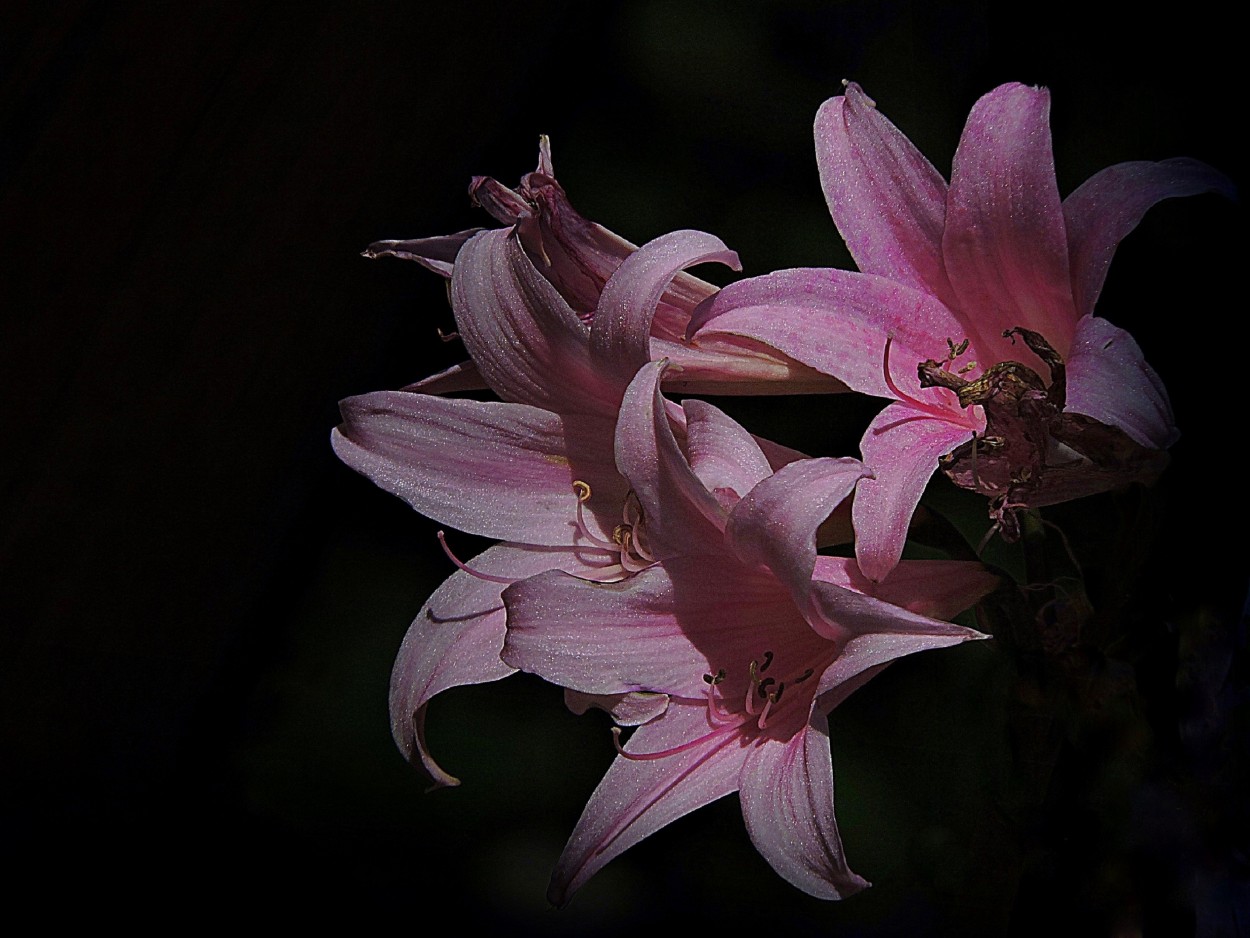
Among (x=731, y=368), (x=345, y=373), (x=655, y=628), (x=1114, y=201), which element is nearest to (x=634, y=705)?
(x=655, y=628)

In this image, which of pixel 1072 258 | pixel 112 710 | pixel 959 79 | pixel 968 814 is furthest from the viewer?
pixel 112 710

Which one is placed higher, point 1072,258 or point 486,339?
point 1072,258

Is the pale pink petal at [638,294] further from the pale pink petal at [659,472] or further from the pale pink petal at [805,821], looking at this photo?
the pale pink petal at [805,821]

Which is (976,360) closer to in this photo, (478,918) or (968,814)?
(968,814)

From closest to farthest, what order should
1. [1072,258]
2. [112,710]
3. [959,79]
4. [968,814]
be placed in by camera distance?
[1072,258], [968,814], [959,79], [112,710]

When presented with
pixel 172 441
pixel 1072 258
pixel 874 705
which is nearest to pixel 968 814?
pixel 874 705

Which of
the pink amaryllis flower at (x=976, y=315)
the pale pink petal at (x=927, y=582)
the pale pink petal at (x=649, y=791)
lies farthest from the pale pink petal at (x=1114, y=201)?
the pale pink petal at (x=649, y=791)
